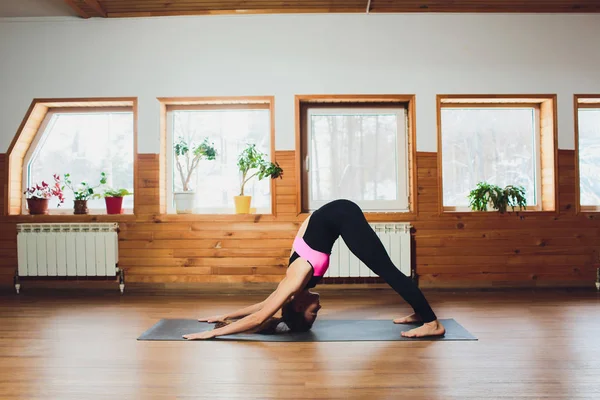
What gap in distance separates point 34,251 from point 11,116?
1410 mm

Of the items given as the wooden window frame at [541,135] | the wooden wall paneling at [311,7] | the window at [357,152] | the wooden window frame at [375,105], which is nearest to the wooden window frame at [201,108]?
the wooden window frame at [375,105]

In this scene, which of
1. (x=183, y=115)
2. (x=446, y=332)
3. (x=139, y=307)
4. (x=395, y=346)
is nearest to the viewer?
(x=395, y=346)

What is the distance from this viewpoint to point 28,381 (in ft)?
6.81

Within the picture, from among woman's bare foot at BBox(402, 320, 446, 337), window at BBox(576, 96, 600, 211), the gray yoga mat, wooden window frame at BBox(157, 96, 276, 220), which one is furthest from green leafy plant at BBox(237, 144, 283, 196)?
window at BBox(576, 96, 600, 211)

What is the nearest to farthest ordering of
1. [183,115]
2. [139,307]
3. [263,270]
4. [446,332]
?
[446,332], [139,307], [263,270], [183,115]

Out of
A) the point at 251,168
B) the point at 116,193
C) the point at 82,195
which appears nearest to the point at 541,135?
the point at 251,168

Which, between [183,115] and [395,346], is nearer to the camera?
[395,346]

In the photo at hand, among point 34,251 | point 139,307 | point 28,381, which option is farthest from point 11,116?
point 28,381

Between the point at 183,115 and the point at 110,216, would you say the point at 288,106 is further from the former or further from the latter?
the point at 110,216

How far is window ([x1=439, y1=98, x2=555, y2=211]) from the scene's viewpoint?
4945 mm

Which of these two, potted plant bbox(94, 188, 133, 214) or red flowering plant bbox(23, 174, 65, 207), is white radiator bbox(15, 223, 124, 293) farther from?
red flowering plant bbox(23, 174, 65, 207)

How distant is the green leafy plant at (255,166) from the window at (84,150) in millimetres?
1256

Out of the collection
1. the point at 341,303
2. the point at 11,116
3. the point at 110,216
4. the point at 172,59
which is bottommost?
the point at 341,303

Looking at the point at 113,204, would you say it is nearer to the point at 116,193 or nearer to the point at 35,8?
the point at 116,193
